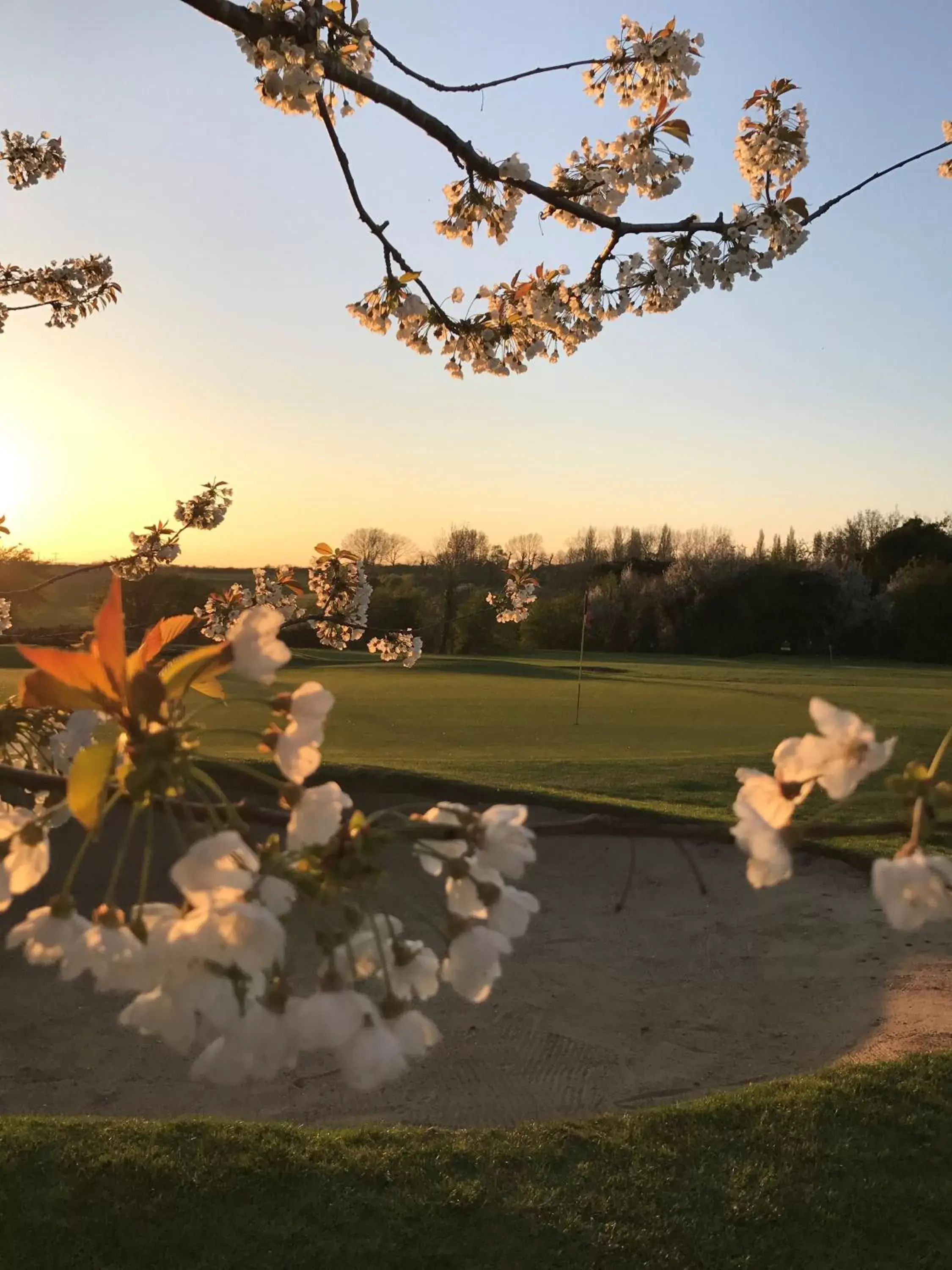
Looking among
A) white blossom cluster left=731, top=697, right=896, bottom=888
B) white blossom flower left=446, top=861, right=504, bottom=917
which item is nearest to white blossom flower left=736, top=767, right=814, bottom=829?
white blossom cluster left=731, top=697, right=896, bottom=888

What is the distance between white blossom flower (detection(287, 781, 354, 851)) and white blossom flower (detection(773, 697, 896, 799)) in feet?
1.11

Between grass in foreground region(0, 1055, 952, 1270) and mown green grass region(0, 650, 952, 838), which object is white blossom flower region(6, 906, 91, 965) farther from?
grass in foreground region(0, 1055, 952, 1270)

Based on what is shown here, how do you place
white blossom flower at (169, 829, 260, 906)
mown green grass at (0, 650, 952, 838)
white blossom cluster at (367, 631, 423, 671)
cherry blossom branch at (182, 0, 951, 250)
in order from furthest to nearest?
mown green grass at (0, 650, 952, 838) < white blossom cluster at (367, 631, 423, 671) < cherry blossom branch at (182, 0, 951, 250) < white blossom flower at (169, 829, 260, 906)

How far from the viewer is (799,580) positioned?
37.2 m

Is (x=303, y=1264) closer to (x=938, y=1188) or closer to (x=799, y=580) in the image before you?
(x=938, y=1188)

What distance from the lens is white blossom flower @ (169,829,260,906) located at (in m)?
0.68

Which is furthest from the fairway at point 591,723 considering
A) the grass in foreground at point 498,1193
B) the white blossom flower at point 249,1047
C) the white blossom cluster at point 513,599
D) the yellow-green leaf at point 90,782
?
the grass in foreground at point 498,1193

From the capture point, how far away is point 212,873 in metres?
0.69

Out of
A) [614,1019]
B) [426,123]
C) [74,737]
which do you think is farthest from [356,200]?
[614,1019]

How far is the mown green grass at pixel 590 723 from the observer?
807 cm

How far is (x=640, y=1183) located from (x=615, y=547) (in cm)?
7012

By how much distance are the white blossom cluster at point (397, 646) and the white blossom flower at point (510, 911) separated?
387cm

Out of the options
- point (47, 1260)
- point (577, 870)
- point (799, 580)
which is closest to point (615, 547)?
point (799, 580)

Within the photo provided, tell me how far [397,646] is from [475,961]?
4096 mm
